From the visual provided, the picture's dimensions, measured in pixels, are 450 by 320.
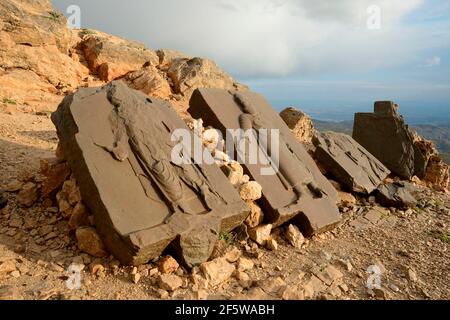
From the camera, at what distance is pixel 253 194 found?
470 cm

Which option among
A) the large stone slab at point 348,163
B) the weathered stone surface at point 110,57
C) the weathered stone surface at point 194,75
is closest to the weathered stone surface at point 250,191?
the large stone slab at point 348,163

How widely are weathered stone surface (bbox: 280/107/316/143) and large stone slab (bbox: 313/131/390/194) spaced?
1.81 meters

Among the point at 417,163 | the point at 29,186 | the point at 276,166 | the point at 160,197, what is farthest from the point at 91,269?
the point at 417,163

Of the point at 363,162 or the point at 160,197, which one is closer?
the point at 160,197

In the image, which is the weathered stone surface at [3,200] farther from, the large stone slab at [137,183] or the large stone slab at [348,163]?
the large stone slab at [348,163]

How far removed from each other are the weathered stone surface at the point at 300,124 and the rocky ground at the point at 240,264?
3.91 m

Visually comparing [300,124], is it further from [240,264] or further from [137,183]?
[137,183]

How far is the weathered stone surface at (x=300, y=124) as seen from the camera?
31.2ft

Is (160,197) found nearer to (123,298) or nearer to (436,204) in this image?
(123,298)

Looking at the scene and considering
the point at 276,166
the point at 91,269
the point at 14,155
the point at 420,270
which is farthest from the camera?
the point at 14,155

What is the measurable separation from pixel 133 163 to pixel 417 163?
736cm

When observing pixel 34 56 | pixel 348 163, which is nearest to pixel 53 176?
pixel 348 163

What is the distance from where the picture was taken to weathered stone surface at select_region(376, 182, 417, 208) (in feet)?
21.6

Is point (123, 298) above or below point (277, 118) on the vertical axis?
below
